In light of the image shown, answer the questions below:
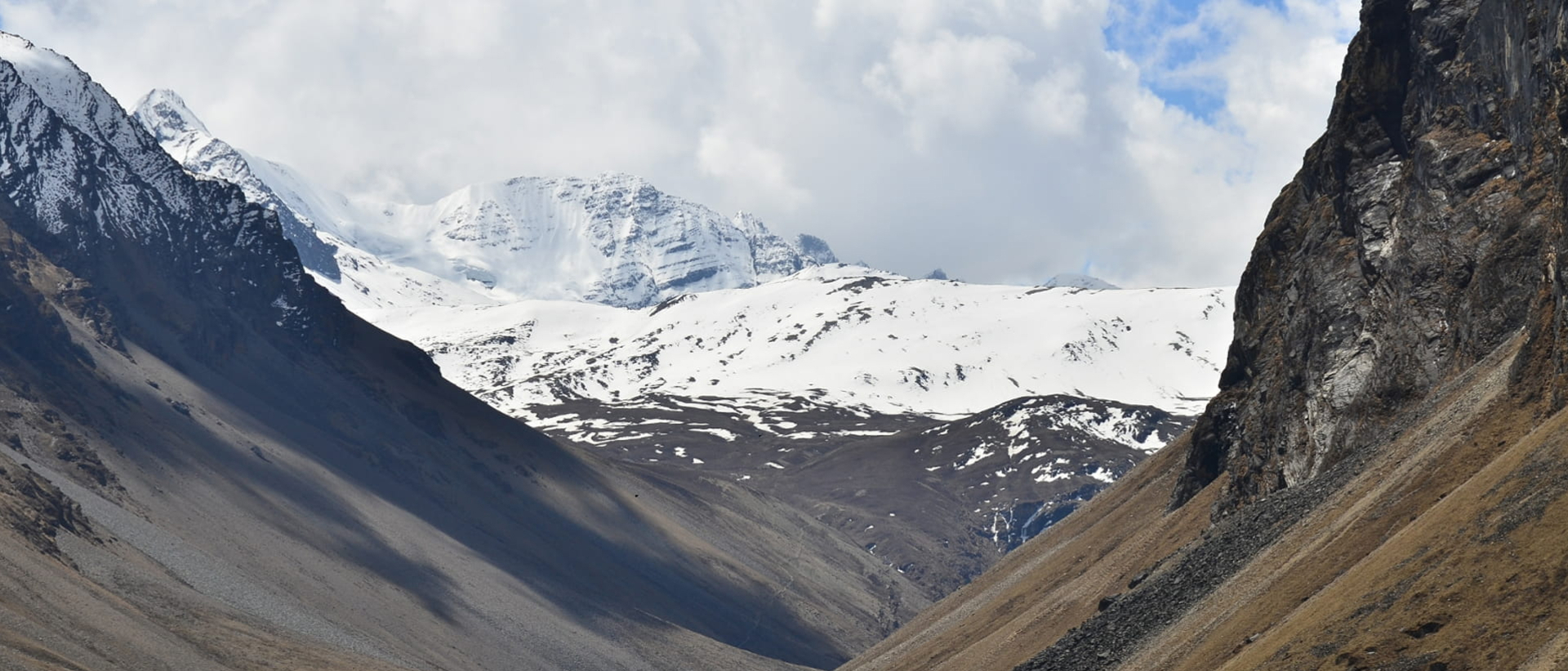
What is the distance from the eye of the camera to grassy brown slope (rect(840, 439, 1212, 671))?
111 metres

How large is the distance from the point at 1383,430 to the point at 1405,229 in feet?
45.1

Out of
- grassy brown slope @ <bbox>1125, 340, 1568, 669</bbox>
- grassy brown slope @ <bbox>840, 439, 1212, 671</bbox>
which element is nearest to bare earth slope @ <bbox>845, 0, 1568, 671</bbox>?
grassy brown slope @ <bbox>1125, 340, 1568, 669</bbox>

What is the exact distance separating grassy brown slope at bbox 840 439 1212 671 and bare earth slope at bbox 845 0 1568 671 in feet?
1.60

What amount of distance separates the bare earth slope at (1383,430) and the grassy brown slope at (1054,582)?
49 cm

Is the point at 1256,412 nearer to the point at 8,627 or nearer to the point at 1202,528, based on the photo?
the point at 1202,528

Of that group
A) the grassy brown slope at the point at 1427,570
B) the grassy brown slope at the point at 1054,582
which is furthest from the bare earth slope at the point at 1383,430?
the grassy brown slope at the point at 1054,582

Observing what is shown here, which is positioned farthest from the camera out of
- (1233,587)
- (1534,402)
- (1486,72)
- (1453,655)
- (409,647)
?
(409,647)

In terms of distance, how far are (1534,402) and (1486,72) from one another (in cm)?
3699

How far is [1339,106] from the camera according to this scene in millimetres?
109375

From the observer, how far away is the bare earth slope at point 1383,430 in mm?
49219

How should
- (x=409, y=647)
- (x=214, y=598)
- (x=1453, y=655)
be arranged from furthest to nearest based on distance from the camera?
1. (x=409, y=647)
2. (x=214, y=598)
3. (x=1453, y=655)

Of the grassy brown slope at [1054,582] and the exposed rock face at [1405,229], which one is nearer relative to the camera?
the exposed rock face at [1405,229]

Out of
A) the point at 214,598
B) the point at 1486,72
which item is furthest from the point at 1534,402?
the point at 214,598

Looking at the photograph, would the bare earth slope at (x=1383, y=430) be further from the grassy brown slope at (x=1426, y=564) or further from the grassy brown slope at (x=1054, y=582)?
the grassy brown slope at (x=1054, y=582)
